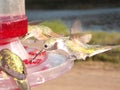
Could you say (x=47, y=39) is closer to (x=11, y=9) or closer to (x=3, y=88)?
(x=11, y=9)

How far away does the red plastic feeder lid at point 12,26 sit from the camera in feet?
3.92

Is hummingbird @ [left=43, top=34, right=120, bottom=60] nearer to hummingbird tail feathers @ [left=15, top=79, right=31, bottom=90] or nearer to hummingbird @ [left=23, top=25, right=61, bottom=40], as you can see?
hummingbird @ [left=23, top=25, right=61, bottom=40]

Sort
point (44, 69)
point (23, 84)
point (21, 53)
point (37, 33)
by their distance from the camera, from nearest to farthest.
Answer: point (23, 84) → point (44, 69) → point (21, 53) → point (37, 33)

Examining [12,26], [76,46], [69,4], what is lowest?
[69,4]

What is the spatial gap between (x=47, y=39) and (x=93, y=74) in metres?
3.97

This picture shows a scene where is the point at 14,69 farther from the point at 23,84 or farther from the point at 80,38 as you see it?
the point at 80,38

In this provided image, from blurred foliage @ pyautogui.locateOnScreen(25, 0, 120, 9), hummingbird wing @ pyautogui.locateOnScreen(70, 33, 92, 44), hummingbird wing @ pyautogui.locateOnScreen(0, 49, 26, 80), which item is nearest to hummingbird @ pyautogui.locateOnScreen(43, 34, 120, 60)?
hummingbird wing @ pyautogui.locateOnScreen(70, 33, 92, 44)

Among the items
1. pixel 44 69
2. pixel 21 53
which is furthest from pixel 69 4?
pixel 44 69

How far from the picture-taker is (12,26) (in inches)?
48.0

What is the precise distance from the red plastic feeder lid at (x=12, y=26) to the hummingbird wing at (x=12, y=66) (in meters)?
0.13

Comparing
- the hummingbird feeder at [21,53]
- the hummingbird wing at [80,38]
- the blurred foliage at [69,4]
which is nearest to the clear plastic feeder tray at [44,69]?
the hummingbird feeder at [21,53]

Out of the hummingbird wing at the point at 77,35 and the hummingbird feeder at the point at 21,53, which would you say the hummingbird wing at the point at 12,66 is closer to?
the hummingbird feeder at the point at 21,53

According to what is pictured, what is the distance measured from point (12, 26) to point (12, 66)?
0.22m

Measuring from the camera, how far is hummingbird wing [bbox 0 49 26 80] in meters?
1.01
